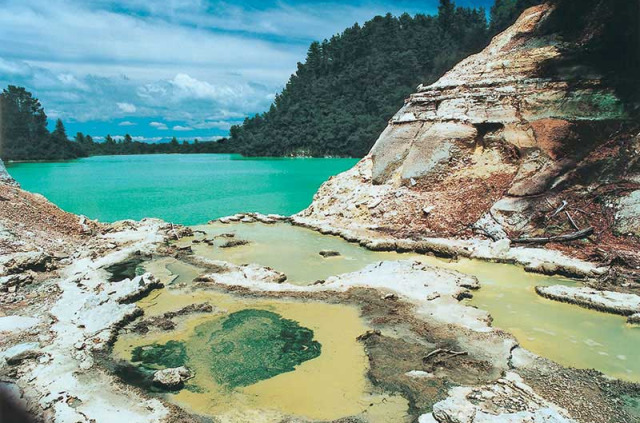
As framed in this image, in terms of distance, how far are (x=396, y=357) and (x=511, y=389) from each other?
1.63 m

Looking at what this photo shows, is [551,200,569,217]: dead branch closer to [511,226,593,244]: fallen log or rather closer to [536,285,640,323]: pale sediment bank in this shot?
[511,226,593,244]: fallen log

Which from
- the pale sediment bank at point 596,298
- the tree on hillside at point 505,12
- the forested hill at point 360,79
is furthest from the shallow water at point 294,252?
the forested hill at point 360,79

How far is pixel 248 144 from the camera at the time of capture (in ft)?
353

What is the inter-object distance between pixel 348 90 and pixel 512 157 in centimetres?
8940

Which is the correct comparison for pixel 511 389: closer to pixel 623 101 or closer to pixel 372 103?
Result: pixel 623 101

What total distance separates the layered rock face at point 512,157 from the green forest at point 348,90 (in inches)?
2399

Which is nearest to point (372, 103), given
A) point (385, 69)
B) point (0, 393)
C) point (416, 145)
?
point (385, 69)

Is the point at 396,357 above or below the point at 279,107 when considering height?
below

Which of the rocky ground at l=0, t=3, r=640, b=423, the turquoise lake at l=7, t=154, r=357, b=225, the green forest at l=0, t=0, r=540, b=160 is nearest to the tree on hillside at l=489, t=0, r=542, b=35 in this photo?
the green forest at l=0, t=0, r=540, b=160

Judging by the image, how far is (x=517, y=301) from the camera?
8.80 meters

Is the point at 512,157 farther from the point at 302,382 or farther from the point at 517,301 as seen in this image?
the point at 302,382

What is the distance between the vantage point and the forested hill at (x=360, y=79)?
8588 centimetres

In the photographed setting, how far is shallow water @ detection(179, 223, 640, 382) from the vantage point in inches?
261

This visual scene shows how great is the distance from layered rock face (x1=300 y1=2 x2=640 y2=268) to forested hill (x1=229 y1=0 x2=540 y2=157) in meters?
60.2
